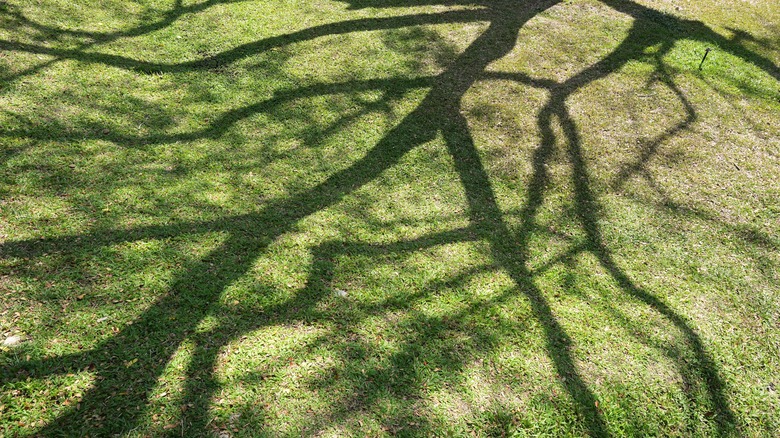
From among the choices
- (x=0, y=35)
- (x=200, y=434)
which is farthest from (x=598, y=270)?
(x=0, y=35)

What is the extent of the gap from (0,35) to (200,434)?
583cm

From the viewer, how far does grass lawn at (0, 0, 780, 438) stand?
3115 mm

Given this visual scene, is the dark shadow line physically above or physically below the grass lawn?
above

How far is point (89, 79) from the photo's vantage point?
545 centimetres

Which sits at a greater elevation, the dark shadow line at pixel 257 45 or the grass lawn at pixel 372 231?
the dark shadow line at pixel 257 45

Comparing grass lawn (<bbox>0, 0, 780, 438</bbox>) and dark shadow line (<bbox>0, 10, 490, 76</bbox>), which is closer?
grass lawn (<bbox>0, 0, 780, 438</bbox>)

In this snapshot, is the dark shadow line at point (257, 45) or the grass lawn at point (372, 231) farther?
the dark shadow line at point (257, 45)

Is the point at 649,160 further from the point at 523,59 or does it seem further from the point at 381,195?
the point at 381,195

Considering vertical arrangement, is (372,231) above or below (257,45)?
below

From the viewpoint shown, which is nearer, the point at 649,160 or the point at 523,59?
the point at 649,160

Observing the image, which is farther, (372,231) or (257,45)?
(257,45)

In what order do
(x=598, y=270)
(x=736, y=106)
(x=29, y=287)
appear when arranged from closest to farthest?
(x=29, y=287) → (x=598, y=270) → (x=736, y=106)

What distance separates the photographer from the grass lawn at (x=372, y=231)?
3.12 metres

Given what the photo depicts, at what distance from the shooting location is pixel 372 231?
4238mm
